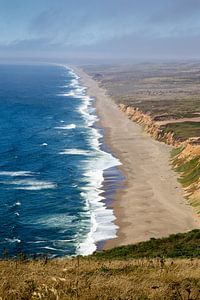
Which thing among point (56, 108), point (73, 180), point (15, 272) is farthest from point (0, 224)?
point (56, 108)

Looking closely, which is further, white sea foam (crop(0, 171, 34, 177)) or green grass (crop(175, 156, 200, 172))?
green grass (crop(175, 156, 200, 172))

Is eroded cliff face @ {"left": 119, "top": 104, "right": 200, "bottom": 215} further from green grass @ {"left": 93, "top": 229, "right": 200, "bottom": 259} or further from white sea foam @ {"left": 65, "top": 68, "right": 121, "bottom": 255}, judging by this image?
green grass @ {"left": 93, "top": 229, "right": 200, "bottom": 259}

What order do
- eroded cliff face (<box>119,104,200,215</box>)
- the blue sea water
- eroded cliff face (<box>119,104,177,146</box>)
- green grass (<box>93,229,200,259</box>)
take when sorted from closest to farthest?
green grass (<box>93,229,200,259</box>), the blue sea water, eroded cliff face (<box>119,104,200,215</box>), eroded cliff face (<box>119,104,177,146</box>)

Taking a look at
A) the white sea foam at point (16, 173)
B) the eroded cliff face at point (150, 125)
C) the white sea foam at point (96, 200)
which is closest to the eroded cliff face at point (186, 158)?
the eroded cliff face at point (150, 125)

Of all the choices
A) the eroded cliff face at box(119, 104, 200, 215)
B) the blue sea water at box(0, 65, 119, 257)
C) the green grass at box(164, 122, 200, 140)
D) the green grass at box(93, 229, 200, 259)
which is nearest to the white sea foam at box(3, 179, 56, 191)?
the blue sea water at box(0, 65, 119, 257)

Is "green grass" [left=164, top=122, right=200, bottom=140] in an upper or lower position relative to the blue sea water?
upper

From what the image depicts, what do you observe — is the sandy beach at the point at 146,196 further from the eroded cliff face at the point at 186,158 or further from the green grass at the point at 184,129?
the green grass at the point at 184,129

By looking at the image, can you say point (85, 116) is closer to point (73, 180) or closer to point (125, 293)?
point (73, 180)
